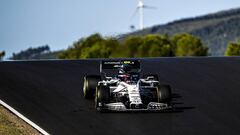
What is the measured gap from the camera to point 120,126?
22562 millimetres

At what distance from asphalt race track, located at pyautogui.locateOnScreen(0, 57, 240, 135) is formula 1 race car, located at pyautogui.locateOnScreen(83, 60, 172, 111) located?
27cm

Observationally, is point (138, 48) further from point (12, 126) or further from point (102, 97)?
point (12, 126)

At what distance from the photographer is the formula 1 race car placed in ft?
80.7

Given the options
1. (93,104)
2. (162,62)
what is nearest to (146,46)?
(162,62)

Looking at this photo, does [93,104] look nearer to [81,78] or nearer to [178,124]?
[178,124]

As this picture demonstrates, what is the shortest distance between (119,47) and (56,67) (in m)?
80.5

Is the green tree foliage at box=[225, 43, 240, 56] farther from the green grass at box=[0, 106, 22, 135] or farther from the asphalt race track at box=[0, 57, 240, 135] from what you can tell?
the green grass at box=[0, 106, 22, 135]

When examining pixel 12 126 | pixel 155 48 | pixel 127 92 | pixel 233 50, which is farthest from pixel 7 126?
pixel 155 48

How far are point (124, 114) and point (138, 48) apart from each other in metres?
93.3

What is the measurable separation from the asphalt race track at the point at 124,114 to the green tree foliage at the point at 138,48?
73.7m

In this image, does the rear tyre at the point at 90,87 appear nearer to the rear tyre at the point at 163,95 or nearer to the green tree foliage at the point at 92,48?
the rear tyre at the point at 163,95

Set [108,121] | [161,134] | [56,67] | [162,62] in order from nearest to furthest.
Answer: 1. [161,134]
2. [108,121]
3. [56,67]
4. [162,62]

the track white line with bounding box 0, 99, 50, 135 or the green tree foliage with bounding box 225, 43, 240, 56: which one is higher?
the track white line with bounding box 0, 99, 50, 135

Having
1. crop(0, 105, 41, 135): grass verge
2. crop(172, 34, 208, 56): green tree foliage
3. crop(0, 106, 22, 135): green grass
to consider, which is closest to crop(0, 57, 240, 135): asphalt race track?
crop(0, 105, 41, 135): grass verge
